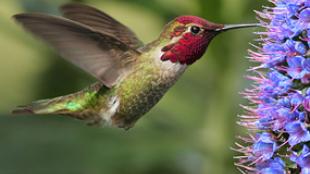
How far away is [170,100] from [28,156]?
3.54 ft

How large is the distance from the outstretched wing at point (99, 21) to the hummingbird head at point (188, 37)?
31cm

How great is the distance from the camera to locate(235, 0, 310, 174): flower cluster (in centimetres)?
372

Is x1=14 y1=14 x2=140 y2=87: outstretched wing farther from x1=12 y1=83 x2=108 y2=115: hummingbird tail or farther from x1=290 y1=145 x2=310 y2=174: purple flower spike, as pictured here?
x1=290 y1=145 x2=310 y2=174: purple flower spike

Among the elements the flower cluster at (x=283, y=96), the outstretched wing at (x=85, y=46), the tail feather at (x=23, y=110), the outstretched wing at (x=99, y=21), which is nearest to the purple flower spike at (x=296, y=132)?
the flower cluster at (x=283, y=96)

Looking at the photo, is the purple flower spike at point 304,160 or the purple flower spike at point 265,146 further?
the purple flower spike at point 265,146

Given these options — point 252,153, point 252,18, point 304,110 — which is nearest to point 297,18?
point 304,110

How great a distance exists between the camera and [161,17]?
19.0 ft

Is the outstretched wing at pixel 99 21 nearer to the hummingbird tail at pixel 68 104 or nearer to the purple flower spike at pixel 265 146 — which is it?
the hummingbird tail at pixel 68 104

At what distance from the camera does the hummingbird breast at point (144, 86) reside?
4.40m

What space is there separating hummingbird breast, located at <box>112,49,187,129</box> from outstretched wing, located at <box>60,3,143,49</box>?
0.22 meters

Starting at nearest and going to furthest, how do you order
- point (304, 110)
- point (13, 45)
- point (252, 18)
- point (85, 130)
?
point (304, 110), point (252, 18), point (85, 130), point (13, 45)

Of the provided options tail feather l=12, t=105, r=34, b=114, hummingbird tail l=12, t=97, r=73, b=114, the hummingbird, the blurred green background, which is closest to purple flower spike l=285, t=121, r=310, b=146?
the hummingbird

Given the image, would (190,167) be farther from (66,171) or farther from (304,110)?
(304,110)

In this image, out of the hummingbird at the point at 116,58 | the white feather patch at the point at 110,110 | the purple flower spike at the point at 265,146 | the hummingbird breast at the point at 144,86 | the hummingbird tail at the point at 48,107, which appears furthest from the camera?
the hummingbird tail at the point at 48,107
